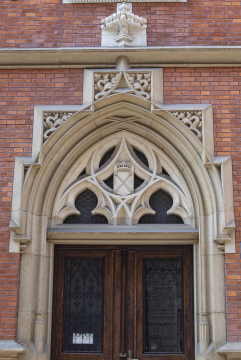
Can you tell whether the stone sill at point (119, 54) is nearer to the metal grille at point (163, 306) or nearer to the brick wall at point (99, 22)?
the brick wall at point (99, 22)

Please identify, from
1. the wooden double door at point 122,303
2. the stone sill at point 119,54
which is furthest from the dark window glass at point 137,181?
the stone sill at point 119,54

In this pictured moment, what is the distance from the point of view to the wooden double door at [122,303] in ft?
22.4

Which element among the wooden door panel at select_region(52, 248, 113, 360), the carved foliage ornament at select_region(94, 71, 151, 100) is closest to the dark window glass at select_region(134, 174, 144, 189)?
the wooden door panel at select_region(52, 248, 113, 360)

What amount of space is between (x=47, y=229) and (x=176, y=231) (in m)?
1.54

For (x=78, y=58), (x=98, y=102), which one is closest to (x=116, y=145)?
(x=98, y=102)

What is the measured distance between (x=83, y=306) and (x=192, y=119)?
259 cm

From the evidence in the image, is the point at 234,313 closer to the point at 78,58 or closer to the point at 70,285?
the point at 70,285

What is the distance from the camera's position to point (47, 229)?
6961 mm

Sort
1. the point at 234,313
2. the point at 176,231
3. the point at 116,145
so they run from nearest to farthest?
the point at 234,313, the point at 176,231, the point at 116,145

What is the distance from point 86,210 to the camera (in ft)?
23.7

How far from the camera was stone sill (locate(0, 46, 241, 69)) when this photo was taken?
7.08 m

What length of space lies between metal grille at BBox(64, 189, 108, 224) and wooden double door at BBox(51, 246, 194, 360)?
0.34 metres

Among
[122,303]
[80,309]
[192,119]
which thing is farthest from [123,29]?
[80,309]

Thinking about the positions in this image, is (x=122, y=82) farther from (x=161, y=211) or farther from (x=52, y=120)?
(x=161, y=211)
